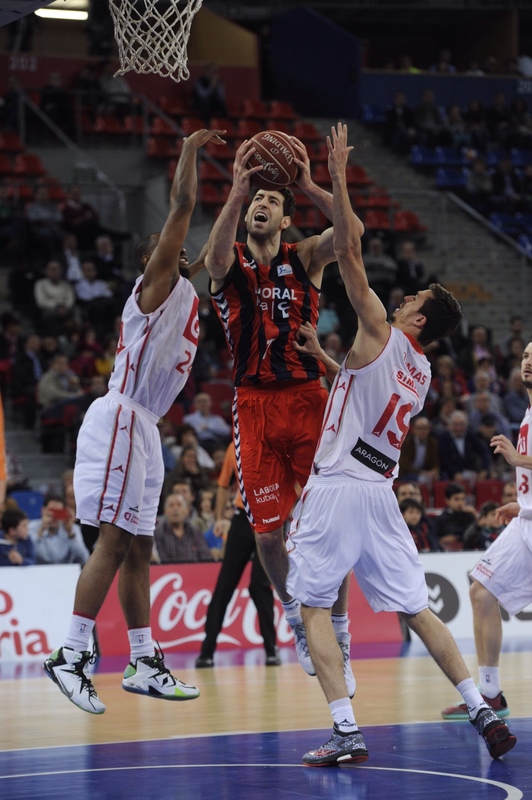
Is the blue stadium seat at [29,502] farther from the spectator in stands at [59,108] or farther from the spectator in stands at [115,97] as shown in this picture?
the spectator in stands at [115,97]

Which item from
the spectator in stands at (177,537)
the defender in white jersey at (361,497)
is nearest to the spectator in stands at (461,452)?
the spectator in stands at (177,537)

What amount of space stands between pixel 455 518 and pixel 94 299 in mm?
6374

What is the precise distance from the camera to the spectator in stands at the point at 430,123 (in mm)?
25352

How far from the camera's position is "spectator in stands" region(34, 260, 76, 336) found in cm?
1692

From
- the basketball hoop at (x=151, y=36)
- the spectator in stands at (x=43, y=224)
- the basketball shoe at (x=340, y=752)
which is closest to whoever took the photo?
the basketball shoe at (x=340, y=752)

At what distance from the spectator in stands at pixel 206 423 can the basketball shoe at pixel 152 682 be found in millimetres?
8728

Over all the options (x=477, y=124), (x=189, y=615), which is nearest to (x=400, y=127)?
(x=477, y=124)

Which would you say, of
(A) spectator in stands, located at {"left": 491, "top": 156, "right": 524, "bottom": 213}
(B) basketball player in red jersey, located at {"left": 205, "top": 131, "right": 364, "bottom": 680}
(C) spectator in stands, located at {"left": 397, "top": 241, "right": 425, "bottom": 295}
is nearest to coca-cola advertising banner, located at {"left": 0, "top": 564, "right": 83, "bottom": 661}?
(B) basketball player in red jersey, located at {"left": 205, "top": 131, "right": 364, "bottom": 680}

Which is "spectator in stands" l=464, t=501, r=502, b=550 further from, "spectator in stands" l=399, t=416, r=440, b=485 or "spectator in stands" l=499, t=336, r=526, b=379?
"spectator in stands" l=499, t=336, r=526, b=379

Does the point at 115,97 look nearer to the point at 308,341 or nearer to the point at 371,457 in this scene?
the point at 308,341

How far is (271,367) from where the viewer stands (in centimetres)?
712

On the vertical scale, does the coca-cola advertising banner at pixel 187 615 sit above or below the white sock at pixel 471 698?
below

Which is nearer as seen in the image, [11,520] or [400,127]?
[11,520]

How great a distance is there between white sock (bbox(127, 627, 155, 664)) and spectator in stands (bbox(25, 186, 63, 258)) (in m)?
12.0
